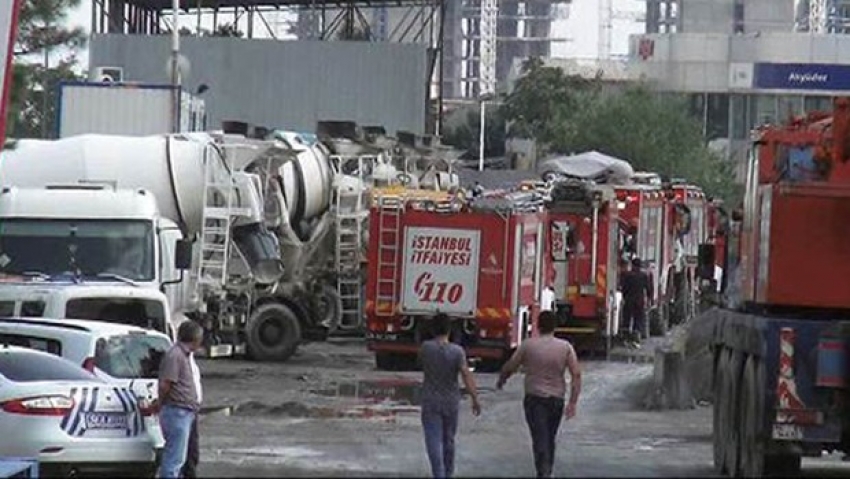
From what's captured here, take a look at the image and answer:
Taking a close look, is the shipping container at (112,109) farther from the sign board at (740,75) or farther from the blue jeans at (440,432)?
the sign board at (740,75)

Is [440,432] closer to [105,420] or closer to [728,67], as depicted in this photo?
[105,420]

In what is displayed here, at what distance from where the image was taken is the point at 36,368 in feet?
64.6

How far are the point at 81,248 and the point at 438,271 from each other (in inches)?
301

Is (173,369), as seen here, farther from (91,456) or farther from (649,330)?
(649,330)

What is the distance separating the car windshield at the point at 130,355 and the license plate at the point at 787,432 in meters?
5.58

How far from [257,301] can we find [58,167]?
6290 mm

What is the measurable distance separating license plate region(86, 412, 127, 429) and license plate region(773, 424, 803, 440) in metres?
5.54

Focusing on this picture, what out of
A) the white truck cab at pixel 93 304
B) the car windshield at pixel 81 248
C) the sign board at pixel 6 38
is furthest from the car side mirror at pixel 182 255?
the sign board at pixel 6 38

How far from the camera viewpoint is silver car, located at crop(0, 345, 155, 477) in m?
19.1

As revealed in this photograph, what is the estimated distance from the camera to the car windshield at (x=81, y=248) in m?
30.1

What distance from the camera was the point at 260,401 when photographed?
30.4 meters

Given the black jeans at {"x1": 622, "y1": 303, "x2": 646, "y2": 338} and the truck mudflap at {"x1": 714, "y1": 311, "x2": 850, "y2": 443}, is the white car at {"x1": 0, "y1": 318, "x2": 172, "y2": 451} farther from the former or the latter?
the black jeans at {"x1": 622, "y1": 303, "x2": 646, "y2": 338}

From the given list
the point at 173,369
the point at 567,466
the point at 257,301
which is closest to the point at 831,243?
the point at 567,466

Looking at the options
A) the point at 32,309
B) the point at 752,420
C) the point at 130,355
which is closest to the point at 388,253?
the point at 32,309
